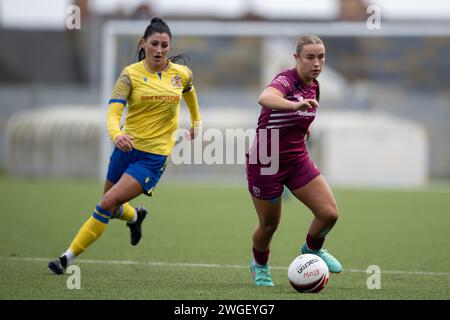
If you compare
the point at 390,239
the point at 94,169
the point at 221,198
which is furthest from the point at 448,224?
the point at 94,169

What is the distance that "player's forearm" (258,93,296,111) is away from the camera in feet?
24.4

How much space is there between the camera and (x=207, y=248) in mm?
11227

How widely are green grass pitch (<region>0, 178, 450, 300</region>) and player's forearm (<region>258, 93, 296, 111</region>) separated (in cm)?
146

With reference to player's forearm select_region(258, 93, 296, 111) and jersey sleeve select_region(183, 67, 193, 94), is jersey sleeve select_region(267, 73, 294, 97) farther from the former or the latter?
jersey sleeve select_region(183, 67, 193, 94)

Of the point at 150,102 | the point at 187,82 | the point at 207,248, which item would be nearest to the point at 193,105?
the point at 187,82

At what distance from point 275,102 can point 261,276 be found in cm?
159

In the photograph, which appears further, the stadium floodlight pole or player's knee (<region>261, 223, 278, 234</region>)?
the stadium floodlight pole

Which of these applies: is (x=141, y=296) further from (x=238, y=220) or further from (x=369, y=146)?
(x=369, y=146)

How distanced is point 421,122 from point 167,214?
20728 millimetres

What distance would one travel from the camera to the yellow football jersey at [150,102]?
333 inches

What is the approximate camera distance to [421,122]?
3494 cm

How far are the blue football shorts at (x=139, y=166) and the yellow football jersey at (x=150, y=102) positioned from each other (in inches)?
2.6

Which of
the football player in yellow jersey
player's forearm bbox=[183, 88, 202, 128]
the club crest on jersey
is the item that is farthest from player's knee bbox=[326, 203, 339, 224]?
the club crest on jersey

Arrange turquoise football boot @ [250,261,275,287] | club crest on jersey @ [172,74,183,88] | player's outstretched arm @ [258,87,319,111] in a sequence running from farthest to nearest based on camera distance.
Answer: club crest on jersey @ [172,74,183,88] < turquoise football boot @ [250,261,275,287] < player's outstretched arm @ [258,87,319,111]
